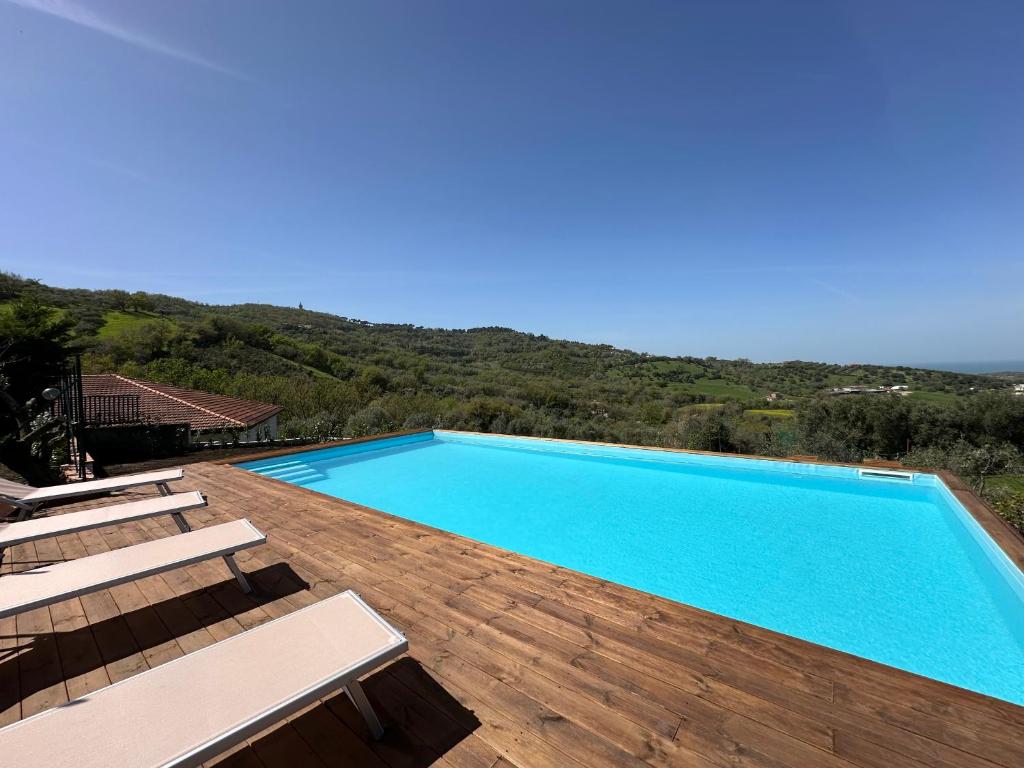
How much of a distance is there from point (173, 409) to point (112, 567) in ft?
36.3

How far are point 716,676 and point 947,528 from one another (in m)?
4.89

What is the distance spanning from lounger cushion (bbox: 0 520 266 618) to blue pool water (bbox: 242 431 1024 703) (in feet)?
9.92

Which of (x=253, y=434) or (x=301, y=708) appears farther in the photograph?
(x=253, y=434)

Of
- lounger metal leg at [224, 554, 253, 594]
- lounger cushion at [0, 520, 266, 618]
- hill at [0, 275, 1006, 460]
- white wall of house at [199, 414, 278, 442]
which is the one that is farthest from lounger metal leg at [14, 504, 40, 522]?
hill at [0, 275, 1006, 460]

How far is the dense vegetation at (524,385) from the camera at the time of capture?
12500mm

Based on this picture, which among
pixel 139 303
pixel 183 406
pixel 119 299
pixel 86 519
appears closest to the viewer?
pixel 86 519

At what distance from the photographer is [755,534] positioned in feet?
15.6

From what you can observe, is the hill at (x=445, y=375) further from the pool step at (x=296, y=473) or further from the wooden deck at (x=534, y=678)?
the wooden deck at (x=534, y=678)

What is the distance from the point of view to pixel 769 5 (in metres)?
6.78

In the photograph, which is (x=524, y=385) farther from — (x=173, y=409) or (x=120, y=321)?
(x=120, y=321)

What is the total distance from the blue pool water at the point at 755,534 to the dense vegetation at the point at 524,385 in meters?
4.01

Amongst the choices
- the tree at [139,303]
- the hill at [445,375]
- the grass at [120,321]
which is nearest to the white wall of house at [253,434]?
the hill at [445,375]

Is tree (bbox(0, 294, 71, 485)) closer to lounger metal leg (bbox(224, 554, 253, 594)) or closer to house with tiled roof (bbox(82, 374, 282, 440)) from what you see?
house with tiled roof (bbox(82, 374, 282, 440))

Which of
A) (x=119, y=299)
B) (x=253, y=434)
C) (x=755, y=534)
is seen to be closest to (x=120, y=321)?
(x=119, y=299)
